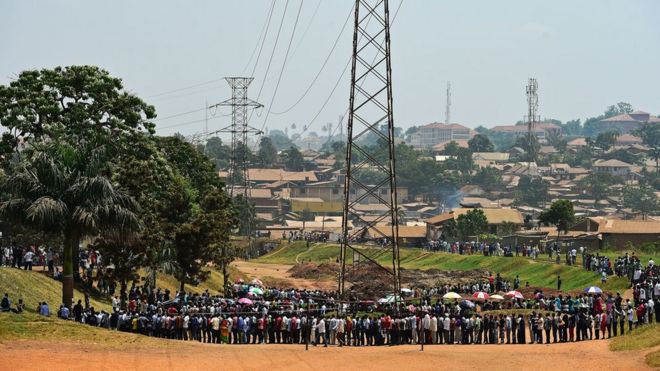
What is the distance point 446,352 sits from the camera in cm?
4547

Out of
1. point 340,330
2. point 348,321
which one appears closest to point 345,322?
point 348,321

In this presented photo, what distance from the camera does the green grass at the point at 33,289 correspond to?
163ft

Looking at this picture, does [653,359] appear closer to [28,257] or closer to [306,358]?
[306,358]

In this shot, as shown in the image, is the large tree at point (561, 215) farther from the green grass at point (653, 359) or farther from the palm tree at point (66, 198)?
the green grass at point (653, 359)

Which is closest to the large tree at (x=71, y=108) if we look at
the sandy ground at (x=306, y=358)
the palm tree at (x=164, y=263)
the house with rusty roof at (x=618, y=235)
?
the palm tree at (x=164, y=263)

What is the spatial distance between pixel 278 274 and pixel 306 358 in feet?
204

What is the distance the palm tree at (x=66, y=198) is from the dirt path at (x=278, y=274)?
4302 cm

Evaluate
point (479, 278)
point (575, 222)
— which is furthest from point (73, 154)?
point (575, 222)

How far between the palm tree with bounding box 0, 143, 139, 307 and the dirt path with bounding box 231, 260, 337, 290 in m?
43.0

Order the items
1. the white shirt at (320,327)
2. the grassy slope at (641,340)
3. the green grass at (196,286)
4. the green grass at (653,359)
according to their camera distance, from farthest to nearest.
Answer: the green grass at (196,286), the white shirt at (320,327), the grassy slope at (641,340), the green grass at (653,359)

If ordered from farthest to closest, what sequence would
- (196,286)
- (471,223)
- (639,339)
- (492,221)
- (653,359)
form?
(492,221) < (471,223) < (196,286) < (639,339) < (653,359)

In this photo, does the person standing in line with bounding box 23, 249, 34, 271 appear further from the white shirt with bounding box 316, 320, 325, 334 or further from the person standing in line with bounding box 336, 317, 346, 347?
the person standing in line with bounding box 336, 317, 346, 347

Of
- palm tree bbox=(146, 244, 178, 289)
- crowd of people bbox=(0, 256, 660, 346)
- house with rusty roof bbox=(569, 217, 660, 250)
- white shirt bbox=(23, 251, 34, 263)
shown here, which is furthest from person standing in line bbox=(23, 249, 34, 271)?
house with rusty roof bbox=(569, 217, 660, 250)

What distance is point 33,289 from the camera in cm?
5228
